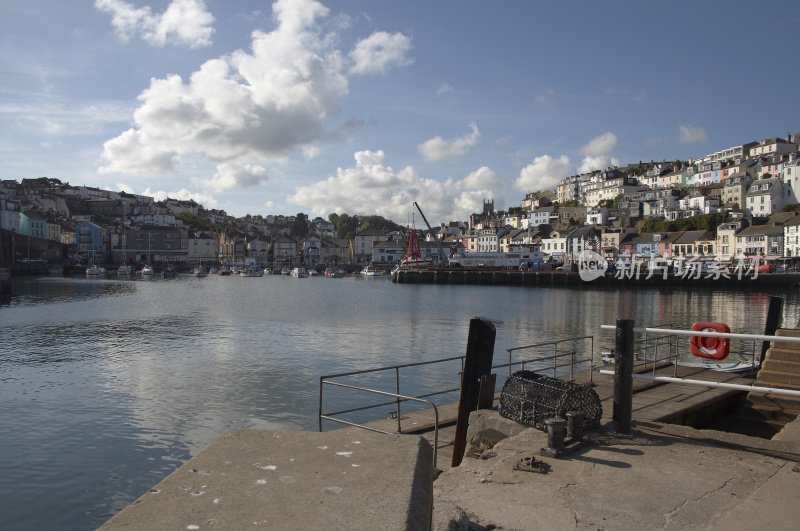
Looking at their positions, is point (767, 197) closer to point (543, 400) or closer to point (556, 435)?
point (543, 400)

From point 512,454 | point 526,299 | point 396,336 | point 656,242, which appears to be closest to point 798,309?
point 526,299

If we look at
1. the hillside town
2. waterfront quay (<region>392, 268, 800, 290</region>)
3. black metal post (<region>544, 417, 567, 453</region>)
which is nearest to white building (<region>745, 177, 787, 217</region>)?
the hillside town

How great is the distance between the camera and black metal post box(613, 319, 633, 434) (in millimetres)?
7398

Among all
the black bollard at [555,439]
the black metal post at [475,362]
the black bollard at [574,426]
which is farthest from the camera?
the black metal post at [475,362]

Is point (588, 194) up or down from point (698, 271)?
up

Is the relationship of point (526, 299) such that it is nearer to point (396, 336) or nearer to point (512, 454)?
point (396, 336)

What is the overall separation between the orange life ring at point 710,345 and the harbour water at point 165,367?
859 cm

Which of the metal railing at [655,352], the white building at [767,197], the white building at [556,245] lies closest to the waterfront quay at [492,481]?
the metal railing at [655,352]

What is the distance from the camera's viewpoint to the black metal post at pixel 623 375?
24.3 ft

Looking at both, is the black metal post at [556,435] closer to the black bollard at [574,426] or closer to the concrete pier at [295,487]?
the black bollard at [574,426]

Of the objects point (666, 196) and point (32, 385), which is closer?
point (32, 385)

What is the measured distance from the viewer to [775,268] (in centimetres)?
9494

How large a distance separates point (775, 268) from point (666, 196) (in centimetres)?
4967

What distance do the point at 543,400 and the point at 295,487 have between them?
19.4ft
